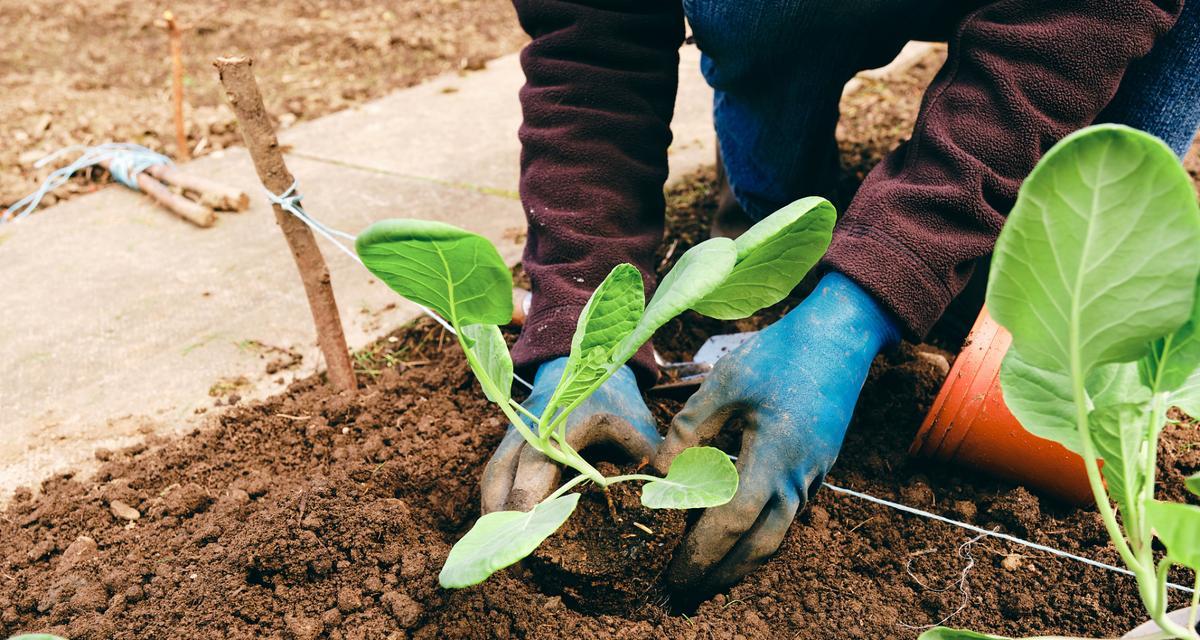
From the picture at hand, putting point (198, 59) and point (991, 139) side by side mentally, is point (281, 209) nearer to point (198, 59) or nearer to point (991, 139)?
point (991, 139)

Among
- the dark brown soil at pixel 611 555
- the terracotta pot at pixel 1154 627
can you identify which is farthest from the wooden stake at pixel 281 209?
the terracotta pot at pixel 1154 627

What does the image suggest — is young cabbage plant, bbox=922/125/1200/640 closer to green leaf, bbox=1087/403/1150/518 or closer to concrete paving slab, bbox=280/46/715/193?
green leaf, bbox=1087/403/1150/518

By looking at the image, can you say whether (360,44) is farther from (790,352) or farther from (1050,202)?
(1050,202)

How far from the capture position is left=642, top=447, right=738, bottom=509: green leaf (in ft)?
2.95

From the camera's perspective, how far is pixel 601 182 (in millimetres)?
1456

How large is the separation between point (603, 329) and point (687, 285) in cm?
14

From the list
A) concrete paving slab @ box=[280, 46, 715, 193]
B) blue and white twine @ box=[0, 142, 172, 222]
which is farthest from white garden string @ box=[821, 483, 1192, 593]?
blue and white twine @ box=[0, 142, 172, 222]

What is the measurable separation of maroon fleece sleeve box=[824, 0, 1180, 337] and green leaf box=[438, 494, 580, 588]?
1.81ft

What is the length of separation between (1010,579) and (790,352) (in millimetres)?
387

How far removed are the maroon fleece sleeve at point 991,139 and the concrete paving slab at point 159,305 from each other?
96 centimetres

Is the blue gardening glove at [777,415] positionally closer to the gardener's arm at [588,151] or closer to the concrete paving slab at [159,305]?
the gardener's arm at [588,151]

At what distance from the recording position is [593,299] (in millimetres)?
912

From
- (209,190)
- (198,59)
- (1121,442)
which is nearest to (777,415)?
(1121,442)

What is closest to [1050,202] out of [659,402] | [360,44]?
[659,402]
